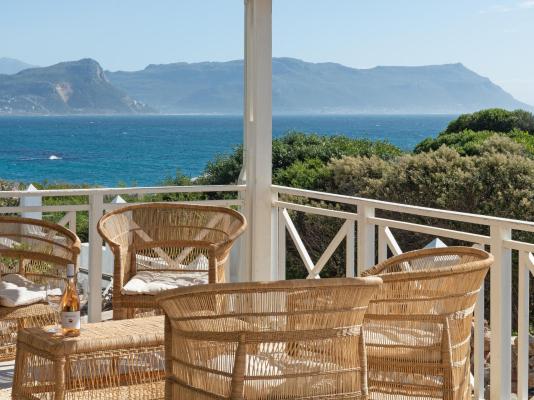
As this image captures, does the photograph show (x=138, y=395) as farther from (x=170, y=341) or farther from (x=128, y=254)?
(x=128, y=254)

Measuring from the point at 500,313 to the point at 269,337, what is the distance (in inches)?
57.8

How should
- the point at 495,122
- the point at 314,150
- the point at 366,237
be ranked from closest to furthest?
the point at 366,237 → the point at 314,150 → the point at 495,122

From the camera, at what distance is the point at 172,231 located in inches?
184

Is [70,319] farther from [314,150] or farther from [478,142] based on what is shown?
[478,142]

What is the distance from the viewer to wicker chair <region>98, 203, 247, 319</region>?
4.50 meters

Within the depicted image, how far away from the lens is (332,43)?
3656 cm

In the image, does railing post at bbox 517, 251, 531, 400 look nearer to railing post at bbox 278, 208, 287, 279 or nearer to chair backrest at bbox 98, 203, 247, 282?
chair backrest at bbox 98, 203, 247, 282

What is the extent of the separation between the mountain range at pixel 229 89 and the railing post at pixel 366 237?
28813mm

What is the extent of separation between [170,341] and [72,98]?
3269 centimetres

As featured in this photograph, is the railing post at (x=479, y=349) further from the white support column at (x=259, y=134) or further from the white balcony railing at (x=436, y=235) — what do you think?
the white support column at (x=259, y=134)

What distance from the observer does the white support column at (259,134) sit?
5.23 metres

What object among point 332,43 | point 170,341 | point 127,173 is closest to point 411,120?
point 332,43

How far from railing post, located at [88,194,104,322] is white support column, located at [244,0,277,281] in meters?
0.89

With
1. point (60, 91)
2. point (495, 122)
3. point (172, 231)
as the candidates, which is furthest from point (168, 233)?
point (60, 91)
